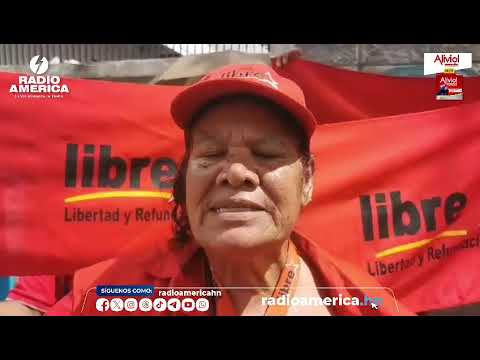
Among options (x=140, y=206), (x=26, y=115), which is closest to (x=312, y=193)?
(x=140, y=206)

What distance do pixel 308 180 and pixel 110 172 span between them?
780mm

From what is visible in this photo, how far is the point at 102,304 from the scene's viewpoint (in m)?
2.06

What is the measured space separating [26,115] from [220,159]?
2.73 ft

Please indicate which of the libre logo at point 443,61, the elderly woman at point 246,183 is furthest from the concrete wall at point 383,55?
the elderly woman at point 246,183

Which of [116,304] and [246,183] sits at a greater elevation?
→ [246,183]

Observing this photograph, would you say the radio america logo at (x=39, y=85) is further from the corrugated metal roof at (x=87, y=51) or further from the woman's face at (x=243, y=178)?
the woman's face at (x=243, y=178)

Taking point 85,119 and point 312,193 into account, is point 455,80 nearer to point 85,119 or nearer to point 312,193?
point 312,193

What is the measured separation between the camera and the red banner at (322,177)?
6.86 ft

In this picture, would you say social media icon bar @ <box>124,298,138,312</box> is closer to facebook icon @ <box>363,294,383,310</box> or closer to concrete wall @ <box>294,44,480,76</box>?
facebook icon @ <box>363,294,383,310</box>

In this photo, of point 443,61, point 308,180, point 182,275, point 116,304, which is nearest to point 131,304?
point 116,304

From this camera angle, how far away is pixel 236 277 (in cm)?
196

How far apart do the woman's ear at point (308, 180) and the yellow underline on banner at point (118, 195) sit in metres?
0.54

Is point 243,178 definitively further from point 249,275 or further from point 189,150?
point 249,275

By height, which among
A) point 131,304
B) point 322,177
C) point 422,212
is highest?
point 322,177
